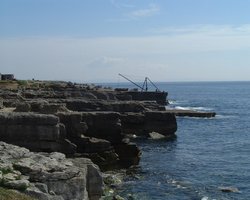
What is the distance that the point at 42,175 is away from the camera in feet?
52.5

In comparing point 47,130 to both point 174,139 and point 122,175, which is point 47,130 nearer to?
point 122,175

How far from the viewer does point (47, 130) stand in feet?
86.9

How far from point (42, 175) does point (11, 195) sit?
245cm

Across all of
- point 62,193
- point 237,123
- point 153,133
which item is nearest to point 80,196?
point 62,193

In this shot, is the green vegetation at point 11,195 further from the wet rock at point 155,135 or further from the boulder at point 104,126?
the wet rock at point 155,135

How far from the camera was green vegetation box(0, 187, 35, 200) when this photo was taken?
13287mm

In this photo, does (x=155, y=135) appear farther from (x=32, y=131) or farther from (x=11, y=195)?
(x=11, y=195)

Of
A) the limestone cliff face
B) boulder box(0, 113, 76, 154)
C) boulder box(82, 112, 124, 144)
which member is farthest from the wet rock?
the limestone cliff face

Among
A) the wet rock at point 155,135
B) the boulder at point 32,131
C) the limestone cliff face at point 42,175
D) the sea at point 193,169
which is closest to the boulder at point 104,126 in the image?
the sea at point 193,169

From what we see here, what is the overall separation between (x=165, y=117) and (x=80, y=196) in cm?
3945

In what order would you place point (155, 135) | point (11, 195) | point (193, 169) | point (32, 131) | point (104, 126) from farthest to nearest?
point (155, 135) → point (104, 126) → point (193, 169) → point (32, 131) → point (11, 195)

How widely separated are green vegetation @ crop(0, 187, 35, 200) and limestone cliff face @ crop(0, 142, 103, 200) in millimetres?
605

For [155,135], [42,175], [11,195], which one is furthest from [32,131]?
[155,135]

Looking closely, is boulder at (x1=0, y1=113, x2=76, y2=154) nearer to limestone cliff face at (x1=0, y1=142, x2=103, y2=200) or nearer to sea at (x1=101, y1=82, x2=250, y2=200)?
sea at (x1=101, y1=82, x2=250, y2=200)
